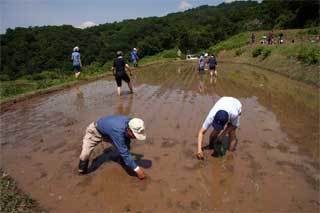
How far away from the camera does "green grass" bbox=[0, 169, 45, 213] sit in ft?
13.8

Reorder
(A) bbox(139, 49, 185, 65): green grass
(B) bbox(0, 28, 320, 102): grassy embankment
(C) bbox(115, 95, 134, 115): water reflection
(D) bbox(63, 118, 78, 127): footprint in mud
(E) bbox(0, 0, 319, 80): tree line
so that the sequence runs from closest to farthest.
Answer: (D) bbox(63, 118, 78, 127): footprint in mud, (C) bbox(115, 95, 134, 115): water reflection, (B) bbox(0, 28, 320, 102): grassy embankment, (A) bbox(139, 49, 185, 65): green grass, (E) bbox(0, 0, 319, 80): tree line

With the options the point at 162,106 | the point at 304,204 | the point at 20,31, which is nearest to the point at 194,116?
the point at 162,106

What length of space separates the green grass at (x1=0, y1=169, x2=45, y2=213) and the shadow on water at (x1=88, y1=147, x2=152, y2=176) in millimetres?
1221

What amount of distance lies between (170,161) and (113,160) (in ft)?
3.67

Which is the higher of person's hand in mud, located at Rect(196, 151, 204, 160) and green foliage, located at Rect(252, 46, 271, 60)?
green foliage, located at Rect(252, 46, 271, 60)

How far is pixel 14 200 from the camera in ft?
14.4

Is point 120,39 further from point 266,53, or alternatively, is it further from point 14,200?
point 14,200

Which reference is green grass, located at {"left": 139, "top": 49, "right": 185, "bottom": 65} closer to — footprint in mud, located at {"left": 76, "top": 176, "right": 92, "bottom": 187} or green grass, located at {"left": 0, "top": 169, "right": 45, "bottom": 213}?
footprint in mud, located at {"left": 76, "top": 176, "right": 92, "bottom": 187}

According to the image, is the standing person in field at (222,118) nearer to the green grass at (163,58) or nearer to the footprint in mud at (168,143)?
the footprint in mud at (168,143)

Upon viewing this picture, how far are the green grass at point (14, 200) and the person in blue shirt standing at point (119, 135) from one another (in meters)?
1.03

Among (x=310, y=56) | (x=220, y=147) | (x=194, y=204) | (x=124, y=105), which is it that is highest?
(x=310, y=56)

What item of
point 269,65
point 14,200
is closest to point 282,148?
point 14,200

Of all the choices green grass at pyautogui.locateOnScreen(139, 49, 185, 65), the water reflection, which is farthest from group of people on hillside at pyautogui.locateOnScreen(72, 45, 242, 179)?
green grass at pyautogui.locateOnScreen(139, 49, 185, 65)

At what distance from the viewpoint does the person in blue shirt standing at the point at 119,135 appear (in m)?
4.64
